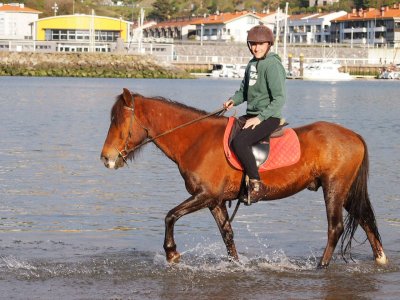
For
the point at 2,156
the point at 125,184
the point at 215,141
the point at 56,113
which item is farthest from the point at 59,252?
the point at 56,113

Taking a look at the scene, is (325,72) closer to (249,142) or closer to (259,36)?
(259,36)

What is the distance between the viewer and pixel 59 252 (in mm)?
12906

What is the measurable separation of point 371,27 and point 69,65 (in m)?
65.7

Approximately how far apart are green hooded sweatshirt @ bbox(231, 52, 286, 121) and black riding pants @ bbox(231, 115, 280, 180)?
113 mm

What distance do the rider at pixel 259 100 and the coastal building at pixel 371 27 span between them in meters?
158

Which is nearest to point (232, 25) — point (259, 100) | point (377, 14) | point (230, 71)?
point (377, 14)

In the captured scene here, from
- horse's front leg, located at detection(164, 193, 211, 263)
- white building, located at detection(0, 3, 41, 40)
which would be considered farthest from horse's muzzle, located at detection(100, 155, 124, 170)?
white building, located at detection(0, 3, 41, 40)

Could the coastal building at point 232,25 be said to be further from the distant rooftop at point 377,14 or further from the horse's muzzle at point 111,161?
the horse's muzzle at point 111,161

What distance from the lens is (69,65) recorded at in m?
129

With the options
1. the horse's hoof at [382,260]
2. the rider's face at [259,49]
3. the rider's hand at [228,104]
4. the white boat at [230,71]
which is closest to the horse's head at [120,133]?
the rider's hand at [228,104]

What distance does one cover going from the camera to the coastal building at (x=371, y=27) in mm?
168000

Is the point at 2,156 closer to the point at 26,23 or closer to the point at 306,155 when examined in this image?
the point at 306,155

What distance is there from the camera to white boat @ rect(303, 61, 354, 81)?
140 meters

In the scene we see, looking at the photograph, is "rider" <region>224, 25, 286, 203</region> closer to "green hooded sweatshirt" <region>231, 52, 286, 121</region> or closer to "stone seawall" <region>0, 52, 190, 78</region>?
"green hooded sweatshirt" <region>231, 52, 286, 121</region>
